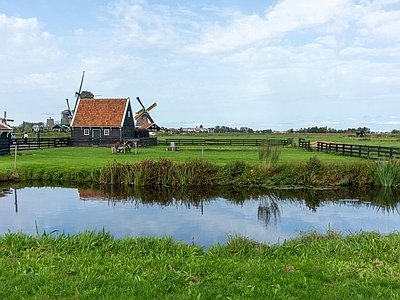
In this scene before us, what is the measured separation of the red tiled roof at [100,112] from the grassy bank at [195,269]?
3476 cm

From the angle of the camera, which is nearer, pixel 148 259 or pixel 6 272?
pixel 6 272

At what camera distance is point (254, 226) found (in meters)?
10.1

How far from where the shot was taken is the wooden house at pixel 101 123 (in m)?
40.5

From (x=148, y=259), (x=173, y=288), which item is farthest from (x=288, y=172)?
(x=173, y=288)

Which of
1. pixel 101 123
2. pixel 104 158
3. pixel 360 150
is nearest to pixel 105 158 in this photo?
pixel 104 158

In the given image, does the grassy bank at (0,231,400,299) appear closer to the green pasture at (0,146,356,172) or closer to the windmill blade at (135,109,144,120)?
the green pasture at (0,146,356,172)

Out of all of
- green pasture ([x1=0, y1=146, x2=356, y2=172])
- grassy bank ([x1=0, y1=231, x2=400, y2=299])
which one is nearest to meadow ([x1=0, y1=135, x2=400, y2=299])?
grassy bank ([x1=0, y1=231, x2=400, y2=299])

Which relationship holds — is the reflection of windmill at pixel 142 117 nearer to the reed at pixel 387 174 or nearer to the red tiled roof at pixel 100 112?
the red tiled roof at pixel 100 112

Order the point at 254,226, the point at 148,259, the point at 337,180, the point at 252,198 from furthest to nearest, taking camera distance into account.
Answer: the point at 337,180
the point at 252,198
the point at 254,226
the point at 148,259

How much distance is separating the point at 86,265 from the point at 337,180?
1400 cm

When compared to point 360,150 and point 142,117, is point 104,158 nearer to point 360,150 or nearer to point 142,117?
point 360,150

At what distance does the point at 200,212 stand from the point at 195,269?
265 inches

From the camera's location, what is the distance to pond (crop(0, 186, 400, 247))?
9484 millimetres

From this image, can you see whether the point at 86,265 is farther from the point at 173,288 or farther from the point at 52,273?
the point at 173,288
